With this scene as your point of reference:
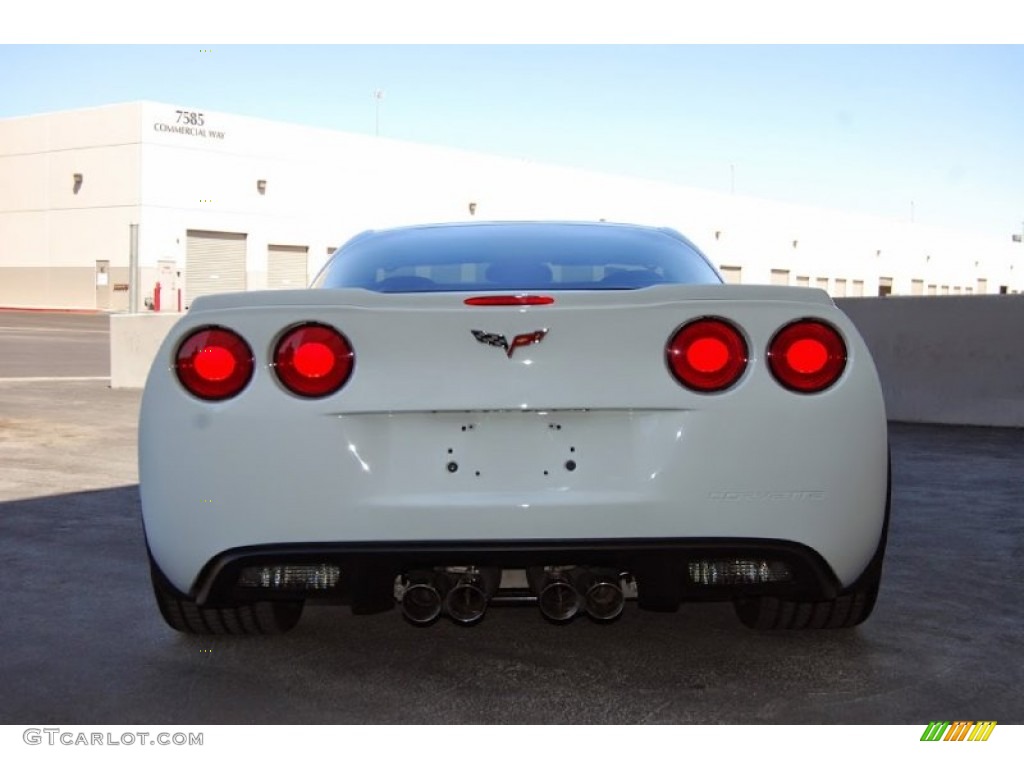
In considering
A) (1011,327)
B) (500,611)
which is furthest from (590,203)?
(500,611)

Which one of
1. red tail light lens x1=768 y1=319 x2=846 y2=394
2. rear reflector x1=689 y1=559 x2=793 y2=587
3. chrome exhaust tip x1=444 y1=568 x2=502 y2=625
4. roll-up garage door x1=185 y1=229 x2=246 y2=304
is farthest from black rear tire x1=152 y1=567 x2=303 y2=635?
roll-up garage door x1=185 y1=229 x2=246 y2=304

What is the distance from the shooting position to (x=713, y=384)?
3127mm

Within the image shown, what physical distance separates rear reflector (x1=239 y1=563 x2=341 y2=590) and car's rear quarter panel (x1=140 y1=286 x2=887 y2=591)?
0.11 m

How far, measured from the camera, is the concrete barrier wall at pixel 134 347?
48.2 ft

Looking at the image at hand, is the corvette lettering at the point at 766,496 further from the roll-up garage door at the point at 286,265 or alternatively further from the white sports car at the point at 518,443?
the roll-up garage door at the point at 286,265

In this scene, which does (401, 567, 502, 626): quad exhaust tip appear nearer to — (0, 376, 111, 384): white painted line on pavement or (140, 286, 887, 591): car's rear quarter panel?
(140, 286, 887, 591): car's rear quarter panel

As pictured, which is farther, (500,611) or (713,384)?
(500,611)

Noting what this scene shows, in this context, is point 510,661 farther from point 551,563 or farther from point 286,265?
point 286,265

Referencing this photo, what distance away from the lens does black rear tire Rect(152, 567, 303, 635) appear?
3.61m

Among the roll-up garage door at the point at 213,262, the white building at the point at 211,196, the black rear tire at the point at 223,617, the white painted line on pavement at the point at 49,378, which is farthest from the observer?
the roll-up garage door at the point at 213,262

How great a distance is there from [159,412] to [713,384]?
4.69 ft

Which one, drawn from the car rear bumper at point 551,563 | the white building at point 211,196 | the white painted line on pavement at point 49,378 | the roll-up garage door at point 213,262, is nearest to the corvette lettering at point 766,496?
the car rear bumper at point 551,563

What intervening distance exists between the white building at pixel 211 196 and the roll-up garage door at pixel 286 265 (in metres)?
Answer: 0.08
